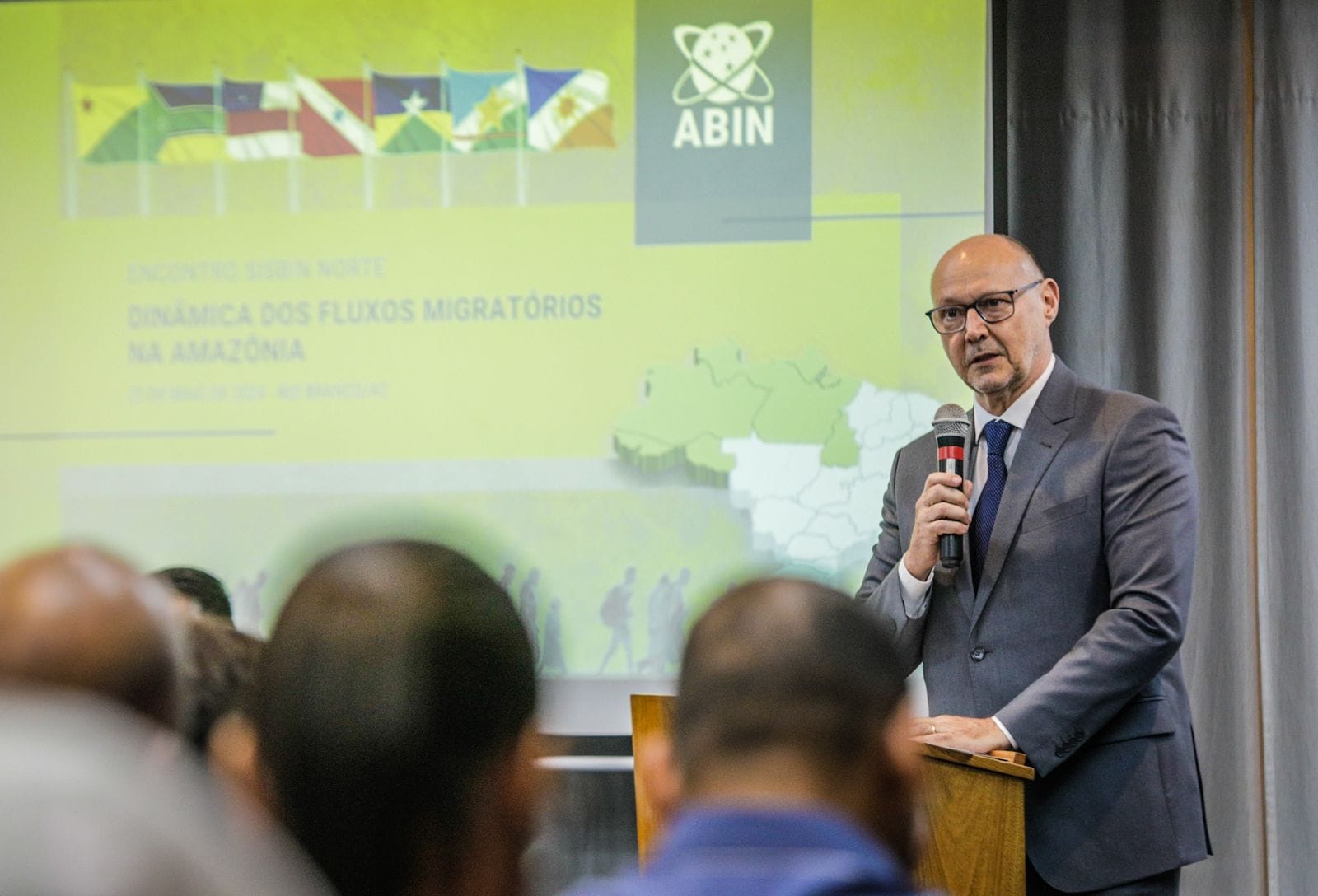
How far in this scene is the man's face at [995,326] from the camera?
2939mm

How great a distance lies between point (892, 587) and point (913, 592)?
0.19 feet

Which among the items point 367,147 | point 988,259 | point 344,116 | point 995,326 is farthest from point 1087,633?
point 344,116

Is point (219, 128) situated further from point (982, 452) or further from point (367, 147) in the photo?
point (982, 452)

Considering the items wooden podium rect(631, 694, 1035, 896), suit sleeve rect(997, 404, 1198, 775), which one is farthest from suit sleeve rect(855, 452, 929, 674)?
wooden podium rect(631, 694, 1035, 896)

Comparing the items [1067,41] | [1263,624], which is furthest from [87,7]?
[1263,624]

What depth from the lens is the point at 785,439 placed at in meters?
4.35

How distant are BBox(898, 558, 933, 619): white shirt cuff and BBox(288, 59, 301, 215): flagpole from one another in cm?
261

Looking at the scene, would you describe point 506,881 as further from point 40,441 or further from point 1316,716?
point 40,441

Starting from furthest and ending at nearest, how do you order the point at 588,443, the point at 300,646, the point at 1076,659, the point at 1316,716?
1. the point at 588,443
2. the point at 1316,716
3. the point at 1076,659
4. the point at 300,646

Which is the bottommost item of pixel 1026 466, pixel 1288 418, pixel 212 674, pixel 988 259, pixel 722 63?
pixel 212 674

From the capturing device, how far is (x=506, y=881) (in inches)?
38.1

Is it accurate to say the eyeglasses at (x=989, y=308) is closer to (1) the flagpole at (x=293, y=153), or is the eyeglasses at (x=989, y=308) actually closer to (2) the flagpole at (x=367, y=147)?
(2) the flagpole at (x=367, y=147)

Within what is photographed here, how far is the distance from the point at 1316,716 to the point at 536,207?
9.18ft

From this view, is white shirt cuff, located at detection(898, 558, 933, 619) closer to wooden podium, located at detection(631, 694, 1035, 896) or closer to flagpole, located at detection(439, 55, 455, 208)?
wooden podium, located at detection(631, 694, 1035, 896)
